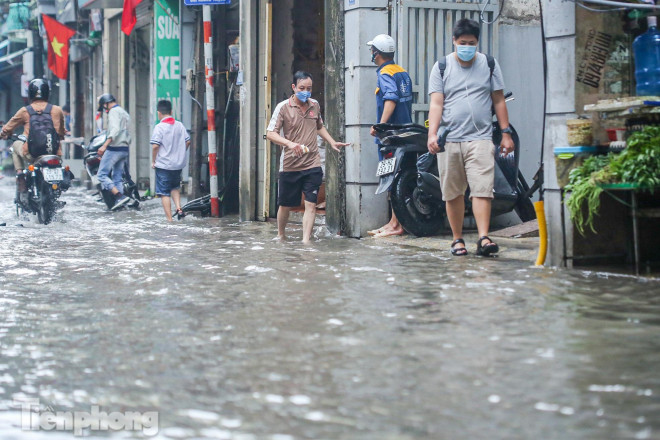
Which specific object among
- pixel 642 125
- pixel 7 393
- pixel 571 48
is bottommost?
pixel 7 393

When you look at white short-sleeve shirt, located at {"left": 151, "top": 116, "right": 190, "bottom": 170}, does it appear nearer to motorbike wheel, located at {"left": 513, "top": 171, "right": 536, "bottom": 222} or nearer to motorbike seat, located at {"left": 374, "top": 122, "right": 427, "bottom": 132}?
motorbike seat, located at {"left": 374, "top": 122, "right": 427, "bottom": 132}

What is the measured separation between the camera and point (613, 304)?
21.1 feet

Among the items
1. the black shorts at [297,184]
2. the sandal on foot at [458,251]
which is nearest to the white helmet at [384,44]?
the black shorts at [297,184]

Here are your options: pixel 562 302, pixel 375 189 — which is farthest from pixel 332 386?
pixel 375 189

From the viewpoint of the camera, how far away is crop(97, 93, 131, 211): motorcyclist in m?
18.2

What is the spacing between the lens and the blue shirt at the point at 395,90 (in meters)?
11.3

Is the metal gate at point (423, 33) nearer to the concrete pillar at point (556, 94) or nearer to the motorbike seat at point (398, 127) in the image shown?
the motorbike seat at point (398, 127)

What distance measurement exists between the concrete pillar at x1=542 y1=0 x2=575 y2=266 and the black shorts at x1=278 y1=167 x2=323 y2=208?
3648 mm

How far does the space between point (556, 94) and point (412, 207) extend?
3.30m

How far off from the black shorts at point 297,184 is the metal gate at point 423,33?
127 centimetres

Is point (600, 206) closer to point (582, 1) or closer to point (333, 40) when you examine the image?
point (582, 1)

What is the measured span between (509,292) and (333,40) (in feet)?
19.5

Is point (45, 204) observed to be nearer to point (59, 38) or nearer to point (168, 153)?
point (168, 153)

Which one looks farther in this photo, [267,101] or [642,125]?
[267,101]
